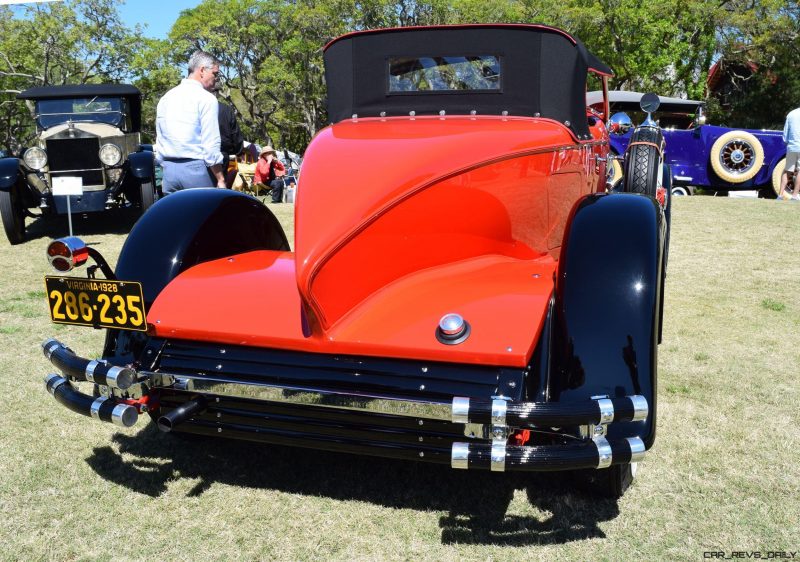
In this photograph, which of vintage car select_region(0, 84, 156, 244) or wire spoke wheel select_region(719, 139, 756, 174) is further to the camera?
wire spoke wheel select_region(719, 139, 756, 174)

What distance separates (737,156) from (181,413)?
527 inches

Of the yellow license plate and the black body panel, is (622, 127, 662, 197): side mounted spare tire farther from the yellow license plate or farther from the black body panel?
the black body panel

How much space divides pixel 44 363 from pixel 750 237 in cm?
763

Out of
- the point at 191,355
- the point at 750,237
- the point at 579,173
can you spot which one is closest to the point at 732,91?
the point at 750,237

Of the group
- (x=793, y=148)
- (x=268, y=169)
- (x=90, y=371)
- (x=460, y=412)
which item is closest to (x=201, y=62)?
(x=90, y=371)

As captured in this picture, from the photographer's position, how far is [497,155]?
2904 millimetres

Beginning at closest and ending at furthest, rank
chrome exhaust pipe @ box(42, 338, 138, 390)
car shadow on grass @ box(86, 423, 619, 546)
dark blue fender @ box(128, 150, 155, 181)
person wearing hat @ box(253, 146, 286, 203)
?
chrome exhaust pipe @ box(42, 338, 138, 390), car shadow on grass @ box(86, 423, 619, 546), dark blue fender @ box(128, 150, 155, 181), person wearing hat @ box(253, 146, 286, 203)

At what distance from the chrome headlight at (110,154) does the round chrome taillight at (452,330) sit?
8.74m

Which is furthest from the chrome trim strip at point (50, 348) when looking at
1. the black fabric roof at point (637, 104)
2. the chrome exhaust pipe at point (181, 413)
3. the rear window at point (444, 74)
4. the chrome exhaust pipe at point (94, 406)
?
the black fabric roof at point (637, 104)

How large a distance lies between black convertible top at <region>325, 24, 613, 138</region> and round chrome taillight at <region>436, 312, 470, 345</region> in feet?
5.01

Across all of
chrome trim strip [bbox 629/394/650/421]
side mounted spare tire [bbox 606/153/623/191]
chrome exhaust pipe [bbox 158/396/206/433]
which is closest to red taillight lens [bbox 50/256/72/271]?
chrome exhaust pipe [bbox 158/396/206/433]

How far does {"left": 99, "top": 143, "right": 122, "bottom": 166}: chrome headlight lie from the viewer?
9742 mm

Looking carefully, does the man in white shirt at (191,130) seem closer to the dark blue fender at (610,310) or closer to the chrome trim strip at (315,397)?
the chrome trim strip at (315,397)

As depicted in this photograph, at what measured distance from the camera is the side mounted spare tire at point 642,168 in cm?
556
